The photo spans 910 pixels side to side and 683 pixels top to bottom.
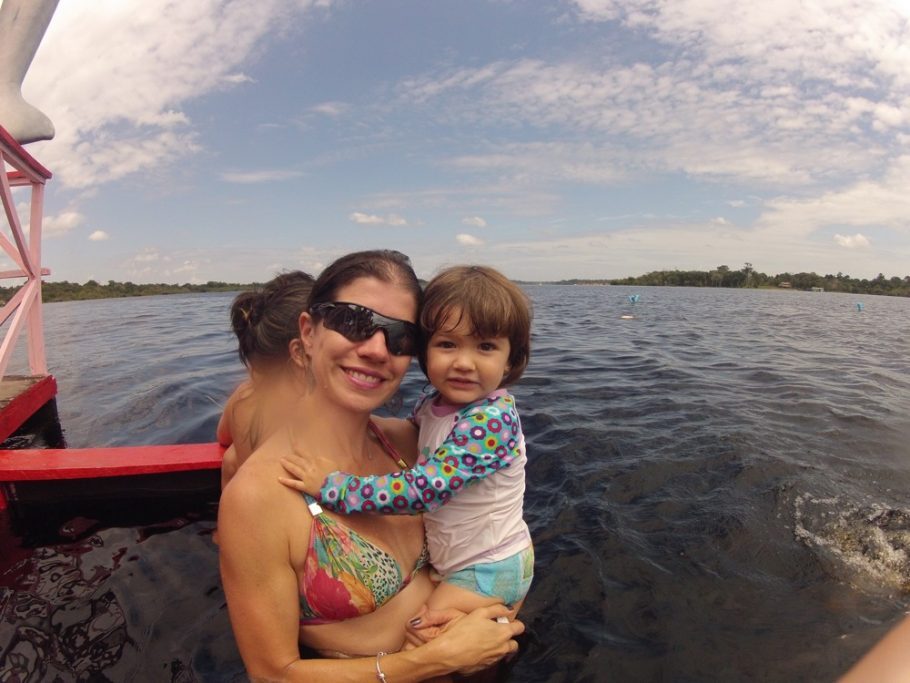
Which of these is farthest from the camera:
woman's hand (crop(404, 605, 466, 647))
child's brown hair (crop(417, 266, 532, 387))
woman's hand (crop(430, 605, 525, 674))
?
child's brown hair (crop(417, 266, 532, 387))

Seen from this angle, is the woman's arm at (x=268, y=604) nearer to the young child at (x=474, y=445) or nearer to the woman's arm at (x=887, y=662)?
the young child at (x=474, y=445)

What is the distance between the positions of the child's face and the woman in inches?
7.2

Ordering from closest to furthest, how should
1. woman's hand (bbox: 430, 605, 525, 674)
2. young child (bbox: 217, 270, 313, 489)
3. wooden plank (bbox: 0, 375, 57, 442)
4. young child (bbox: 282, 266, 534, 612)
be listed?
woman's hand (bbox: 430, 605, 525, 674)
young child (bbox: 282, 266, 534, 612)
young child (bbox: 217, 270, 313, 489)
wooden plank (bbox: 0, 375, 57, 442)

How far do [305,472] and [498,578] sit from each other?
3.64 feet

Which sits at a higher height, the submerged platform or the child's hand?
the child's hand

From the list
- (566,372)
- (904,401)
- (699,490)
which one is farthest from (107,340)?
(904,401)

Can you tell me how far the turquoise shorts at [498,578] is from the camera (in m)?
2.39

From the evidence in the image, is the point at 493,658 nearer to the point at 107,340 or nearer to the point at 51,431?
the point at 51,431

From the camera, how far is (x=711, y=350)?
48.2 ft

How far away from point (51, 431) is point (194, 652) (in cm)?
650

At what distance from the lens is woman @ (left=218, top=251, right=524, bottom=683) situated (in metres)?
1.83

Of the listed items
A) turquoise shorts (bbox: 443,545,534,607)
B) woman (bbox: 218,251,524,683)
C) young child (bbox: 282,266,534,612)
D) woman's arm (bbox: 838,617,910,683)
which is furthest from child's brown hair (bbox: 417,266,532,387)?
woman's arm (bbox: 838,617,910,683)

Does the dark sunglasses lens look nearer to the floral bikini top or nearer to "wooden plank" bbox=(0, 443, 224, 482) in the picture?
the floral bikini top

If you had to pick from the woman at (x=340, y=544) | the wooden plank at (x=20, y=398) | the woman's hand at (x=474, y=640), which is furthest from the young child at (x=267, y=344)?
the wooden plank at (x=20, y=398)
